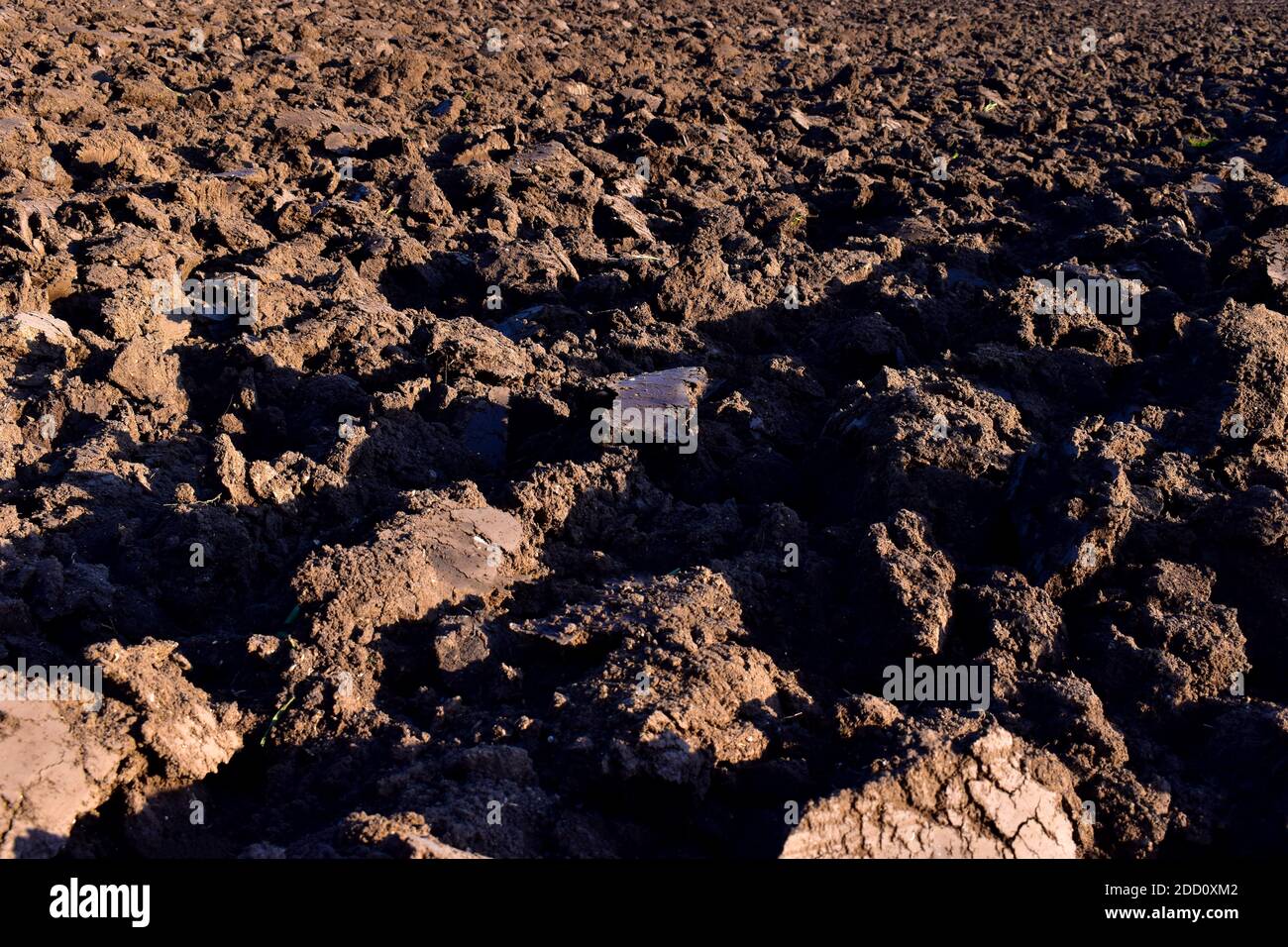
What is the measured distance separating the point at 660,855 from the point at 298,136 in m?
6.55

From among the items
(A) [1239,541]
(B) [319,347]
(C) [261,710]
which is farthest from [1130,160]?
(C) [261,710]

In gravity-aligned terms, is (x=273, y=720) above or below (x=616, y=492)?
below

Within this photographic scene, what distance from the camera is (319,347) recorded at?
16.7ft

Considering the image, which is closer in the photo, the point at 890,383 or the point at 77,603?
the point at 77,603

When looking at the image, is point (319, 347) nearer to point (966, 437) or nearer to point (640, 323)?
point (640, 323)

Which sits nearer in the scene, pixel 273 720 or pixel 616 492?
pixel 273 720

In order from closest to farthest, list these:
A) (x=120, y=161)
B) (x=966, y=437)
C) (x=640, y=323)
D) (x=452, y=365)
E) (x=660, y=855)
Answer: (x=660, y=855) → (x=966, y=437) → (x=452, y=365) → (x=640, y=323) → (x=120, y=161)

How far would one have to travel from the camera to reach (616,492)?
4113 mm

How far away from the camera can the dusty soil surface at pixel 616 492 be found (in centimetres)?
278

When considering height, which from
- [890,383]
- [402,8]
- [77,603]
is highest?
[402,8]

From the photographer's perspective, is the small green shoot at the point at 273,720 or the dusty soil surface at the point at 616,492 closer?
the dusty soil surface at the point at 616,492

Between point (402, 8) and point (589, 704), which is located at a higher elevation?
point (402, 8)

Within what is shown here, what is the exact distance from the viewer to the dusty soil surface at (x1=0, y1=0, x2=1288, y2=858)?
9.13ft

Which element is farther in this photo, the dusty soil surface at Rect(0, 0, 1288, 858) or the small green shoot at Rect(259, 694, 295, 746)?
the small green shoot at Rect(259, 694, 295, 746)
